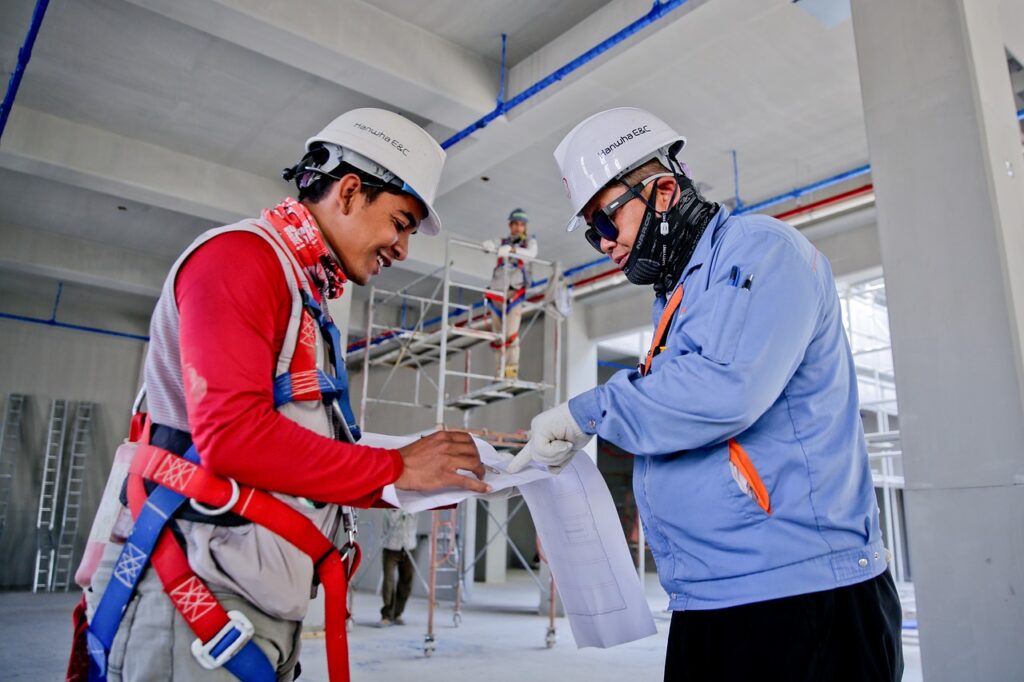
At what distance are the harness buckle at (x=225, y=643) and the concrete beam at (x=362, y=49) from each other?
6.52 meters

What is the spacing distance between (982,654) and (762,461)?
272 centimetres

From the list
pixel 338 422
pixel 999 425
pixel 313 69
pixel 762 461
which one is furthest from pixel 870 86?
pixel 313 69

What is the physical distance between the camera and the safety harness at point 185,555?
1481 mm

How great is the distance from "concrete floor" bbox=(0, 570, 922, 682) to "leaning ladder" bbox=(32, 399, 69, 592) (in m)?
3.13

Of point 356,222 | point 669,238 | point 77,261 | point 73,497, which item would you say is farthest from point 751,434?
point 73,497

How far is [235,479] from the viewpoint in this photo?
1.54 m

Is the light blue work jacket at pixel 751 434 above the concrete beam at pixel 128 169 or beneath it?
beneath

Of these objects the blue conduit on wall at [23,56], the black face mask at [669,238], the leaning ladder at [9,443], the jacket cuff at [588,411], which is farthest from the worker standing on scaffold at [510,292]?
the leaning ladder at [9,443]

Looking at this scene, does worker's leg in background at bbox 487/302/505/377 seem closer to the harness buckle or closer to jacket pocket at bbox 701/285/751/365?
jacket pocket at bbox 701/285/751/365

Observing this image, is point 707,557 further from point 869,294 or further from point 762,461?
point 869,294

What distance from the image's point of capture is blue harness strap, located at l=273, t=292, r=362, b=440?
166 cm

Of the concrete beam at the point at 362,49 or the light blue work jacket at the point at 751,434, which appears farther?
the concrete beam at the point at 362,49

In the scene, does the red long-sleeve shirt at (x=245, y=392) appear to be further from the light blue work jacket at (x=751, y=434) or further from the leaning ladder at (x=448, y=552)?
the leaning ladder at (x=448, y=552)

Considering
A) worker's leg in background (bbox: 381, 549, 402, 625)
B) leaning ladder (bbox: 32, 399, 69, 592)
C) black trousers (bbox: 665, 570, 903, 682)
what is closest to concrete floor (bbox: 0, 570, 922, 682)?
worker's leg in background (bbox: 381, 549, 402, 625)
